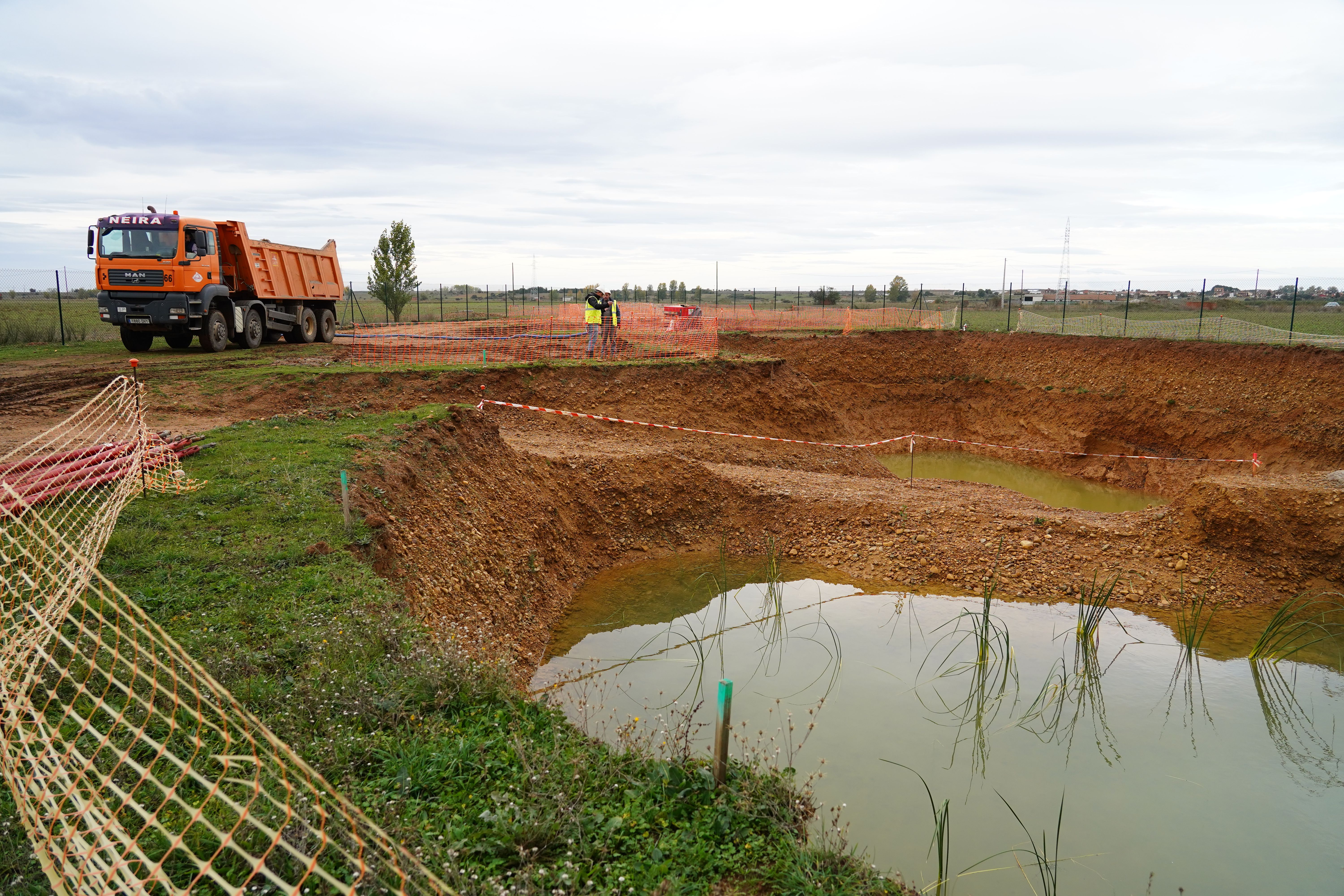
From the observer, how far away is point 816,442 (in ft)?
64.8

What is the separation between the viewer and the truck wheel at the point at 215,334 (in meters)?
18.7

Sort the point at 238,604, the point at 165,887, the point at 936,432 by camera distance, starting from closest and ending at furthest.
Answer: the point at 165,887 < the point at 238,604 < the point at 936,432

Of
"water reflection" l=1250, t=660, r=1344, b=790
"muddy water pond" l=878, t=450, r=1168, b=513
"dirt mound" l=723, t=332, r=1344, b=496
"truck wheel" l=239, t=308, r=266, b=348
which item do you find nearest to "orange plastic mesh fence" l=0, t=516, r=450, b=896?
"water reflection" l=1250, t=660, r=1344, b=790

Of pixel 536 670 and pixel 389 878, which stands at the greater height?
pixel 389 878

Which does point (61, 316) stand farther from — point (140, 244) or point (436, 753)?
point (436, 753)

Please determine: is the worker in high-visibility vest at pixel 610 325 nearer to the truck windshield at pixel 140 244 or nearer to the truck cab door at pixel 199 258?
the truck cab door at pixel 199 258

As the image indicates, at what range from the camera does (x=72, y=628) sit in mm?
5484

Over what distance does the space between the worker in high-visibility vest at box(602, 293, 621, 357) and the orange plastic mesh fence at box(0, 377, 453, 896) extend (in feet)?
49.4

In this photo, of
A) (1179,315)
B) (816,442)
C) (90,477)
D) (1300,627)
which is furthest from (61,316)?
(1179,315)

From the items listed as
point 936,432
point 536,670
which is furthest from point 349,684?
point 936,432

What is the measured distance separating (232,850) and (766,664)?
19.7 feet

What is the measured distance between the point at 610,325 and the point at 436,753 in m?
16.8

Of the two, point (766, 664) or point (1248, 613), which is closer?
point (766, 664)

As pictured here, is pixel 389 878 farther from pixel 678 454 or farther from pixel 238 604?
pixel 678 454
